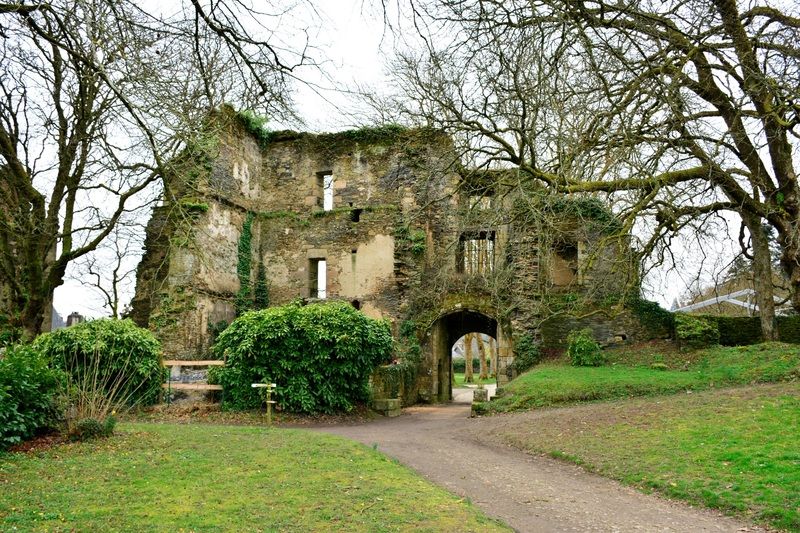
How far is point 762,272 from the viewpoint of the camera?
14898mm

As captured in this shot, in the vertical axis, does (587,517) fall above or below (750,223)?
below

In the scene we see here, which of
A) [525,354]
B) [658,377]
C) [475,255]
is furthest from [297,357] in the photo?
[475,255]

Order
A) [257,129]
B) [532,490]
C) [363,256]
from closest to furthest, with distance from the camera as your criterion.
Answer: [532,490] → [363,256] → [257,129]

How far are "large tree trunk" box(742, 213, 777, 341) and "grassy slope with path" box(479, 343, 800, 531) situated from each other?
84cm

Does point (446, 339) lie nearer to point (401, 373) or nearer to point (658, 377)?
point (401, 373)

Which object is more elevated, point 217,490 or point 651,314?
point 651,314

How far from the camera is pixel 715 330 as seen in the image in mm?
18797

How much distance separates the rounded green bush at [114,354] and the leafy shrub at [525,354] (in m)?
11.1

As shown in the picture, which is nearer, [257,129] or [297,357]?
[297,357]

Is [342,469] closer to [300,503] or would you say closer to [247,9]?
[300,503]

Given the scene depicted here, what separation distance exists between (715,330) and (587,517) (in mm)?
14075

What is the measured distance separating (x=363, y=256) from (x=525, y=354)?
665cm

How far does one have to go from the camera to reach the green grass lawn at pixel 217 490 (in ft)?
18.6

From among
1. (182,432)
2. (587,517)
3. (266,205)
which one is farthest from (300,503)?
(266,205)
